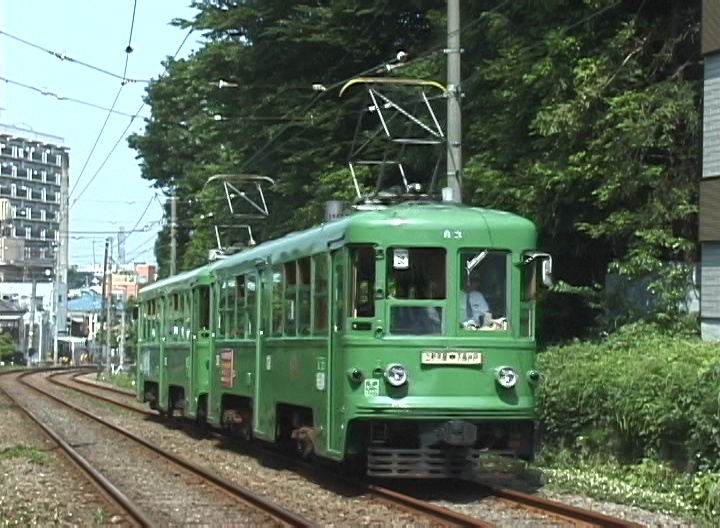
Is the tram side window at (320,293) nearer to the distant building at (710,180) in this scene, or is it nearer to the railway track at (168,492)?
the railway track at (168,492)

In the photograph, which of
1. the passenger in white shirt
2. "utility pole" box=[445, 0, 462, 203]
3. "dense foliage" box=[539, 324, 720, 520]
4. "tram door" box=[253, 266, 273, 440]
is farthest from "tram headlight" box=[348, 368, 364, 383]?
"utility pole" box=[445, 0, 462, 203]

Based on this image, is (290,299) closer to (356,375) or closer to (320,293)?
(320,293)

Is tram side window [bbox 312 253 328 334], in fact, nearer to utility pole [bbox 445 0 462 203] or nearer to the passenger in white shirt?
the passenger in white shirt

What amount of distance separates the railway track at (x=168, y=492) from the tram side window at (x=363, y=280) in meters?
2.05

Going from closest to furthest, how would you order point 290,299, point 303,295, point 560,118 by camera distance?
point 303,295 → point 290,299 → point 560,118

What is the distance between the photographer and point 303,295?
14992 mm

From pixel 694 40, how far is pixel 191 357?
9634 mm

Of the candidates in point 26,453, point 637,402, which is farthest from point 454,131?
point 26,453

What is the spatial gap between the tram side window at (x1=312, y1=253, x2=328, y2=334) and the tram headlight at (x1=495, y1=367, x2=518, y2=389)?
6.10 ft

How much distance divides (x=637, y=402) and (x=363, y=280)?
3619 millimetres

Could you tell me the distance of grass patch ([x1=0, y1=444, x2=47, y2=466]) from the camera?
18.1m

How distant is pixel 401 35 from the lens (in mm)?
31562

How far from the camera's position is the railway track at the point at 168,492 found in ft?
40.2

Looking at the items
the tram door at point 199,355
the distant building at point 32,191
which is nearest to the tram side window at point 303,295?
the tram door at point 199,355
